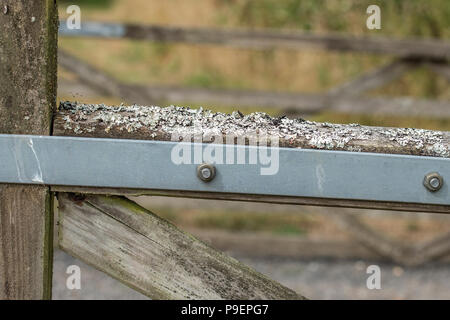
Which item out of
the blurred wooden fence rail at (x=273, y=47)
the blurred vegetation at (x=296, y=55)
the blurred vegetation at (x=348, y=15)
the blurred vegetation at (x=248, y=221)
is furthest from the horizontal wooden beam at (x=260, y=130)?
the blurred vegetation at (x=348, y=15)

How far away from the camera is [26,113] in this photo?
137 centimetres

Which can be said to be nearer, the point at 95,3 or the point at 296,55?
the point at 296,55

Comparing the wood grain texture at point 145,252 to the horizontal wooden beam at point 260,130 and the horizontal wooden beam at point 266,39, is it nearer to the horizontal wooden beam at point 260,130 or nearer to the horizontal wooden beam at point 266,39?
the horizontal wooden beam at point 260,130

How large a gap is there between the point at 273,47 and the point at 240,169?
12.5 ft

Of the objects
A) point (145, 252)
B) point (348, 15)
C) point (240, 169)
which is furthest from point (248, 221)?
point (240, 169)

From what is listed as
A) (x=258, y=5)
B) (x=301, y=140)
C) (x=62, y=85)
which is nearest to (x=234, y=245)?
(x=62, y=85)

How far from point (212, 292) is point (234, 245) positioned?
3718mm

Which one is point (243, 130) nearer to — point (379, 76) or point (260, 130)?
point (260, 130)

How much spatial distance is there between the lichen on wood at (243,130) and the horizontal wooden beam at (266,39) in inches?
143

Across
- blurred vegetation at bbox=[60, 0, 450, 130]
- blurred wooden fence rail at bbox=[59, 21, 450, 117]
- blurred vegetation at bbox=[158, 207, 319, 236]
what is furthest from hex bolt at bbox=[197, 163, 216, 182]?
blurred vegetation at bbox=[158, 207, 319, 236]

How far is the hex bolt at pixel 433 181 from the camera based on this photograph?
1318 millimetres

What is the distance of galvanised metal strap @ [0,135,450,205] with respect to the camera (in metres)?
1.32

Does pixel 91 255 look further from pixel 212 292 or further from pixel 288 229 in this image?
pixel 288 229
